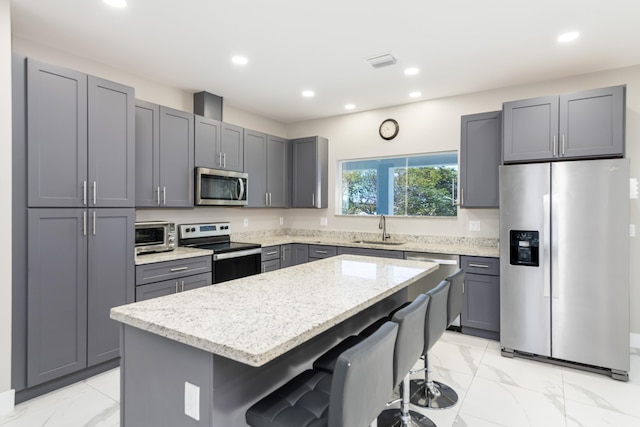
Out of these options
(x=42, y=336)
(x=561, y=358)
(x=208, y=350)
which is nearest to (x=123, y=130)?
(x=42, y=336)

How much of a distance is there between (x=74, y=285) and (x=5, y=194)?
79 centimetres

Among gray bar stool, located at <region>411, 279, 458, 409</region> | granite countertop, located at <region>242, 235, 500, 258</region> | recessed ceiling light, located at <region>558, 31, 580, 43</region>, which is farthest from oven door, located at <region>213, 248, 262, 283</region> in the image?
recessed ceiling light, located at <region>558, 31, 580, 43</region>

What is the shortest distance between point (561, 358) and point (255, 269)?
10.2ft

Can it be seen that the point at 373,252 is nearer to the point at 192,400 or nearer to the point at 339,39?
the point at 339,39

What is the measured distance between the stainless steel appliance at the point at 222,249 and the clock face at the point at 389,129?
2279 millimetres

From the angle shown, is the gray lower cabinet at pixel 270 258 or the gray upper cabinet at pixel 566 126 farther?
the gray lower cabinet at pixel 270 258

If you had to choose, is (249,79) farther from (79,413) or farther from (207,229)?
(79,413)

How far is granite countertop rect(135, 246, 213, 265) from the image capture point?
119 inches

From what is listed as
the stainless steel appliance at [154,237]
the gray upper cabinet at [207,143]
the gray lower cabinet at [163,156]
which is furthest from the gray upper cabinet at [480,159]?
the stainless steel appliance at [154,237]

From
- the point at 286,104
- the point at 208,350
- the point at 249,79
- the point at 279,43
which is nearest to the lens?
the point at 208,350

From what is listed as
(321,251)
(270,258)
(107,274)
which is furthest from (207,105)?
(321,251)

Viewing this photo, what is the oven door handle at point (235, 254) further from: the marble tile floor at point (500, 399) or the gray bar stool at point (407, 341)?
the gray bar stool at point (407, 341)

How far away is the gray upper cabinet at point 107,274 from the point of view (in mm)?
2678

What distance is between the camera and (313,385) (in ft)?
4.72
